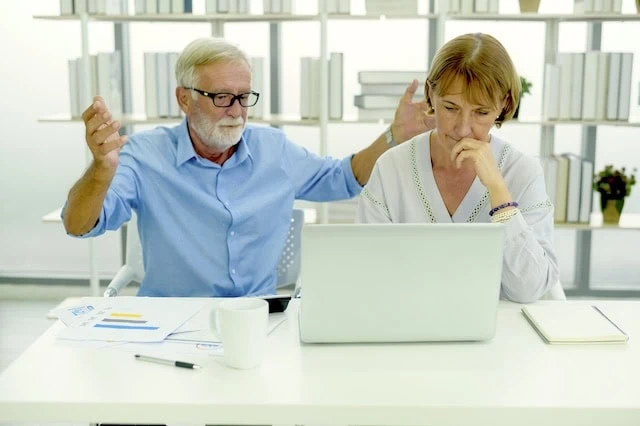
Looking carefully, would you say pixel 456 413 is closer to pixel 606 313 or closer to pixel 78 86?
pixel 606 313

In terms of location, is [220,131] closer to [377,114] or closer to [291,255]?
[291,255]

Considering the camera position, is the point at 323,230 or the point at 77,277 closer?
the point at 323,230

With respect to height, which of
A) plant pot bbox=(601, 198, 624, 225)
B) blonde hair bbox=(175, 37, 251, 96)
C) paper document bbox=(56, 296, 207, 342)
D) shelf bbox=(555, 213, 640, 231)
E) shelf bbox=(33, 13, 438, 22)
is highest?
shelf bbox=(33, 13, 438, 22)

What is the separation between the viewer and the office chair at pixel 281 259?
7.84ft

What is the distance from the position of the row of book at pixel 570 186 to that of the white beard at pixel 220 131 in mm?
1966

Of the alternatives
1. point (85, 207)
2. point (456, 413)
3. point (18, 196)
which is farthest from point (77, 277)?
point (456, 413)

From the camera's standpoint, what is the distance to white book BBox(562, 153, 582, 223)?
12.3ft

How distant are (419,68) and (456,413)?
125 inches

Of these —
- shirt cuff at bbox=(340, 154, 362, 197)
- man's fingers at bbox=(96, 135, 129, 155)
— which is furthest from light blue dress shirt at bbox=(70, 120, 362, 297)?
man's fingers at bbox=(96, 135, 129, 155)

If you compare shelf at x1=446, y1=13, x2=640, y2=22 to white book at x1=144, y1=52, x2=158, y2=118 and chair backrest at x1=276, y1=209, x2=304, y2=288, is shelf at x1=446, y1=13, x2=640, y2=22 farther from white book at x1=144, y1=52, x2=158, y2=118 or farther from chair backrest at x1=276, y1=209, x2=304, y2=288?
chair backrest at x1=276, y1=209, x2=304, y2=288

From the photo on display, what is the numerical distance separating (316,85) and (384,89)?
0.33 meters

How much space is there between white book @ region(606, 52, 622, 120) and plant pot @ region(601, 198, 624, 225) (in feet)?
1.35

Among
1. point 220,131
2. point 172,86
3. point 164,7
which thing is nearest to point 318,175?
point 220,131

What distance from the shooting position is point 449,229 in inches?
54.2
